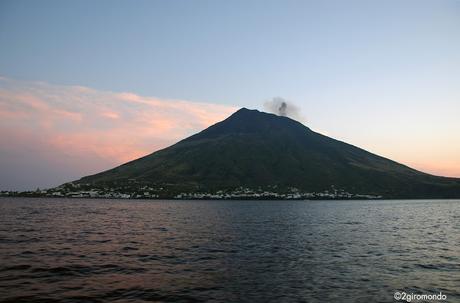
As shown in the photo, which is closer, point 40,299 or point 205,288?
point 40,299

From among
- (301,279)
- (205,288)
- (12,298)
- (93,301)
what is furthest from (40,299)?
(301,279)

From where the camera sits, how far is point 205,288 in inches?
1304

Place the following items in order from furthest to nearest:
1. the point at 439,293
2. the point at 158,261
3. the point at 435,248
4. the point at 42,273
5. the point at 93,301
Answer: the point at 435,248, the point at 158,261, the point at 42,273, the point at 439,293, the point at 93,301

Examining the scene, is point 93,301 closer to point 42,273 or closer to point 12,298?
point 12,298

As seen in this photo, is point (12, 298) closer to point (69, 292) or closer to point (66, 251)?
point (69, 292)

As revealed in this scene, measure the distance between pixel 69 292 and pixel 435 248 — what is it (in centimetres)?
5358

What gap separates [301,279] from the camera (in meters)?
37.1

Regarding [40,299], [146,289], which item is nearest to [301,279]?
[146,289]

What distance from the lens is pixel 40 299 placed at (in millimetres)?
28609

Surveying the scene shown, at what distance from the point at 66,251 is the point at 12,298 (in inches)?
898

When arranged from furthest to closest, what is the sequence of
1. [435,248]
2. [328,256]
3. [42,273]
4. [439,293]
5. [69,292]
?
[435,248] → [328,256] → [42,273] → [439,293] → [69,292]

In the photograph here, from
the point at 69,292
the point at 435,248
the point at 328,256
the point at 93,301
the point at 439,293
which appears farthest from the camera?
the point at 435,248

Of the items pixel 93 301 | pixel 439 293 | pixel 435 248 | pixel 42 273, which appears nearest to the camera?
Result: pixel 93 301

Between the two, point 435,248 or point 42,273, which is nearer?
point 42,273
